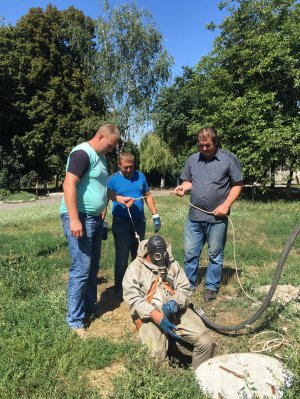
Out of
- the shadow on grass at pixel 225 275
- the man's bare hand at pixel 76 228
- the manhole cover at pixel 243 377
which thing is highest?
the man's bare hand at pixel 76 228

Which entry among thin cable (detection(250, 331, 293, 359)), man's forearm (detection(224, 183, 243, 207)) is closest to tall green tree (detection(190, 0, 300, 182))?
man's forearm (detection(224, 183, 243, 207))

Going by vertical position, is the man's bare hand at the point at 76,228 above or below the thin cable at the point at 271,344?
above

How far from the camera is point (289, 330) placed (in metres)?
4.26

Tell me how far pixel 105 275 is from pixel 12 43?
2919 cm

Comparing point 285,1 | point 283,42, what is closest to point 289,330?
point 283,42

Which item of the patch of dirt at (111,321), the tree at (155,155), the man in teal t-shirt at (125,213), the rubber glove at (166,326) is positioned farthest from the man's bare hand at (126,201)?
the tree at (155,155)

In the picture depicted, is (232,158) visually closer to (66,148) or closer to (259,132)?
(259,132)

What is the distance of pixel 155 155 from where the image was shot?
37.5 meters

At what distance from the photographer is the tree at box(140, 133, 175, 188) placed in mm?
37469

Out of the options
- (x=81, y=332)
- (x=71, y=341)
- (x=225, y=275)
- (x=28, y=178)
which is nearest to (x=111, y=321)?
(x=81, y=332)

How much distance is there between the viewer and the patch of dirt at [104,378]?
3175 millimetres

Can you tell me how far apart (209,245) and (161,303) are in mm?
1623

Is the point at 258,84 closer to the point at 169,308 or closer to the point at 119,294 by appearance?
the point at 119,294

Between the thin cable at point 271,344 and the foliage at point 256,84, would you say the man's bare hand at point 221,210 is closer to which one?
the thin cable at point 271,344
